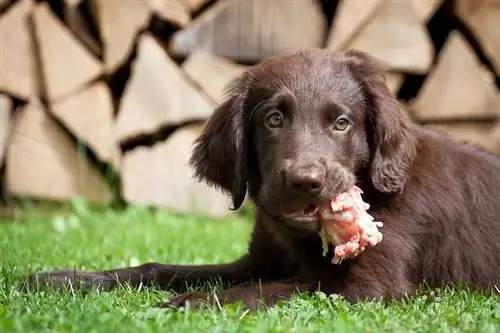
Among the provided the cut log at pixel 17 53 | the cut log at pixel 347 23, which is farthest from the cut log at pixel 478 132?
the cut log at pixel 17 53

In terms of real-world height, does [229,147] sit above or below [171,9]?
above

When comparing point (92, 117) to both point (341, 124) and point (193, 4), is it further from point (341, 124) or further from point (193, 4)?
point (341, 124)

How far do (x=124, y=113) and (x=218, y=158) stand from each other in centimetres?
319

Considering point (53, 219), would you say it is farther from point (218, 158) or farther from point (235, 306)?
point (235, 306)

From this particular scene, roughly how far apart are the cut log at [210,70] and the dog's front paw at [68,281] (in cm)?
317

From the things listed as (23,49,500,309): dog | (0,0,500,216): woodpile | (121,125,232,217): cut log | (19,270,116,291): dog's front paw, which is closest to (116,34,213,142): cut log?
(0,0,500,216): woodpile

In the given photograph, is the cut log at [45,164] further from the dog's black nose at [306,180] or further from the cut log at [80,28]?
the dog's black nose at [306,180]

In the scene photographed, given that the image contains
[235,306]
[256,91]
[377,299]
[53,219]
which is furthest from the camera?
[53,219]

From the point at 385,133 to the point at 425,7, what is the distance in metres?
3.19

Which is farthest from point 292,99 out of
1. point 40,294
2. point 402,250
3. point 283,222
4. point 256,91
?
point 40,294

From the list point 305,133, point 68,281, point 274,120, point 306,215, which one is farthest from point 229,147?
point 68,281

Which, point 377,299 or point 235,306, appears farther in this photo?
point 377,299

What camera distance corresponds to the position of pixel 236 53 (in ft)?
21.5

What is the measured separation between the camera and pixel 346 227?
10.3 ft
